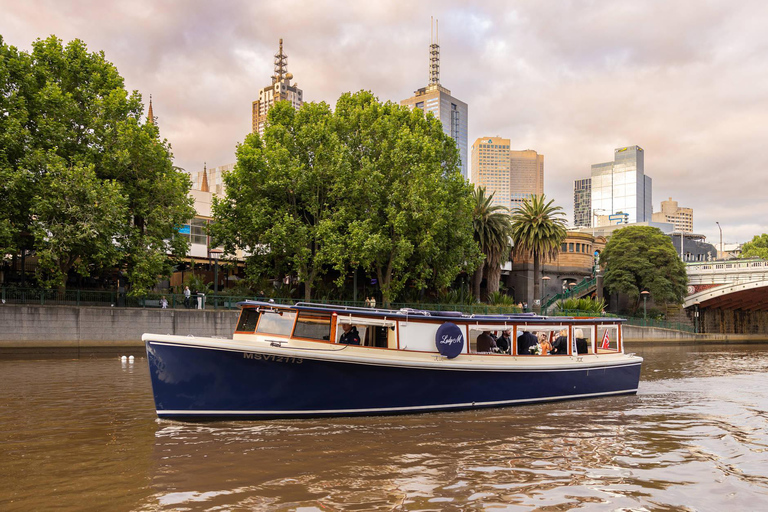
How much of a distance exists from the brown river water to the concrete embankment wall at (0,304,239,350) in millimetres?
15096

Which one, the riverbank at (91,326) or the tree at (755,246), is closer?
the riverbank at (91,326)

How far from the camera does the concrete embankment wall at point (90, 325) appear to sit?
1148 inches

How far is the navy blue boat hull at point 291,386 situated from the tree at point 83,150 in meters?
21.2

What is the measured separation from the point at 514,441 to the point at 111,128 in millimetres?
29459

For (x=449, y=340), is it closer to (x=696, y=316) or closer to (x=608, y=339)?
(x=608, y=339)

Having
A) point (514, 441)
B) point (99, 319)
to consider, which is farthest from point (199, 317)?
point (514, 441)

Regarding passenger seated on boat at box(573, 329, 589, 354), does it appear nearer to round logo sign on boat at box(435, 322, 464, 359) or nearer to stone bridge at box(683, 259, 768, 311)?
round logo sign on boat at box(435, 322, 464, 359)

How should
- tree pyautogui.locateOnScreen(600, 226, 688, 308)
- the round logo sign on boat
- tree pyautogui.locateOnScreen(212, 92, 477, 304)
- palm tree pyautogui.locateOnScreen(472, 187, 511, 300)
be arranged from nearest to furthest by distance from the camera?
the round logo sign on boat → tree pyautogui.locateOnScreen(212, 92, 477, 304) → palm tree pyautogui.locateOnScreen(472, 187, 511, 300) → tree pyautogui.locateOnScreen(600, 226, 688, 308)

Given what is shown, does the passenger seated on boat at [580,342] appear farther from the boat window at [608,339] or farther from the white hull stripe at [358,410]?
the white hull stripe at [358,410]

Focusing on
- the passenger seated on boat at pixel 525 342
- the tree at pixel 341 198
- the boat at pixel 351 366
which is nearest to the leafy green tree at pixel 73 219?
the tree at pixel 341 198

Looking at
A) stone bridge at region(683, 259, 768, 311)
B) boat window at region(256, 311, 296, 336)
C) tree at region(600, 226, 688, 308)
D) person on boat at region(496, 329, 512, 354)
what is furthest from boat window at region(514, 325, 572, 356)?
stone bridge at region(683, 259, 768, 311)

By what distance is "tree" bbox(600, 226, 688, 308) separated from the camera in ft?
209

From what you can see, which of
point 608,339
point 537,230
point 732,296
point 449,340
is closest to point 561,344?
point 608,339

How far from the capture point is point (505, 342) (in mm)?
16484
